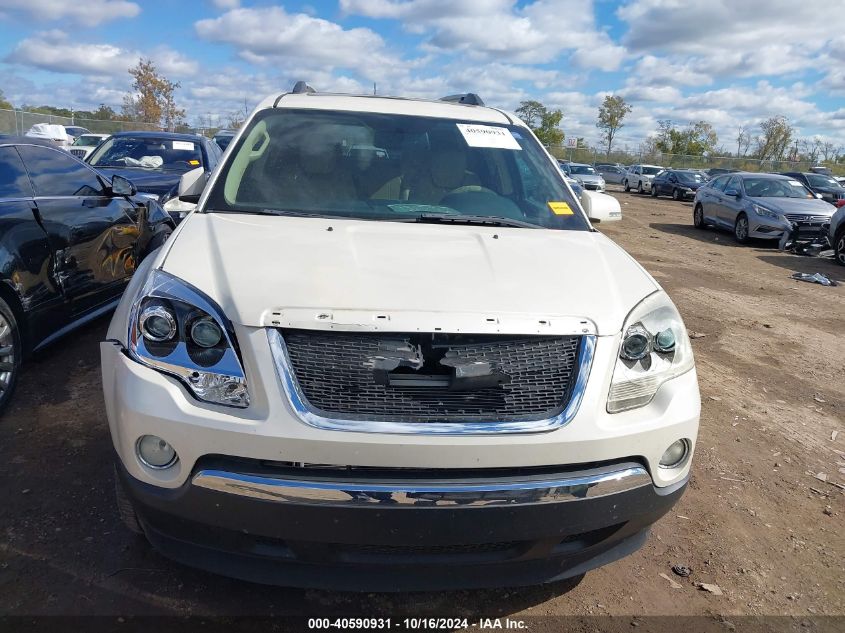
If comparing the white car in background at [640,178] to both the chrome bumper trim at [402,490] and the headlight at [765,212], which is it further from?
the chrome bumper trim at [402,490]

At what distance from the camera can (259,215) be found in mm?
3025

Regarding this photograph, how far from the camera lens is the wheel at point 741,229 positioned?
15.0 metres

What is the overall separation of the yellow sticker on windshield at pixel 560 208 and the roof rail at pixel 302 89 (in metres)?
1.76

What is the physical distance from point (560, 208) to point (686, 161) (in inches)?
2078

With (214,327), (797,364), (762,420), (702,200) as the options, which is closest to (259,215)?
(214,327)

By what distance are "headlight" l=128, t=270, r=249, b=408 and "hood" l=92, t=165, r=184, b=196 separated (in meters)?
6.21

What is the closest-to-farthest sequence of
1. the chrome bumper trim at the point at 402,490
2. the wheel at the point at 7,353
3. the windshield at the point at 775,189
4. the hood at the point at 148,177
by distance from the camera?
the chrome bumper trim at the point at 402,490
the wheel at the point at 7,353
the hood at the point at 148,177
the windshield at the point at 775,189

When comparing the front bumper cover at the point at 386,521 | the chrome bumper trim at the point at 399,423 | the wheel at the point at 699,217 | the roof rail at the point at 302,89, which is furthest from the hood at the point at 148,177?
the wheel at the point at 699,217

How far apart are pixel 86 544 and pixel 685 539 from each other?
2.72 m

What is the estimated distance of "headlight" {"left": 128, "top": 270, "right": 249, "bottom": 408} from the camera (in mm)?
2064

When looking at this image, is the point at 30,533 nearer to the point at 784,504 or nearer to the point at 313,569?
the point at 313,569

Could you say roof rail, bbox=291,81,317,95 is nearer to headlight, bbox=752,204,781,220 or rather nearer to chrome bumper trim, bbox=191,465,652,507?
chrome bumper trim, bbox=191,465,652,507

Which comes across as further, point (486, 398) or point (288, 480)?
point (486, 398)

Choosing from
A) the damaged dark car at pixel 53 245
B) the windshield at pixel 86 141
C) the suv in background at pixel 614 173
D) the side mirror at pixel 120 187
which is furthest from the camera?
the suv in background at pixel 614 173
